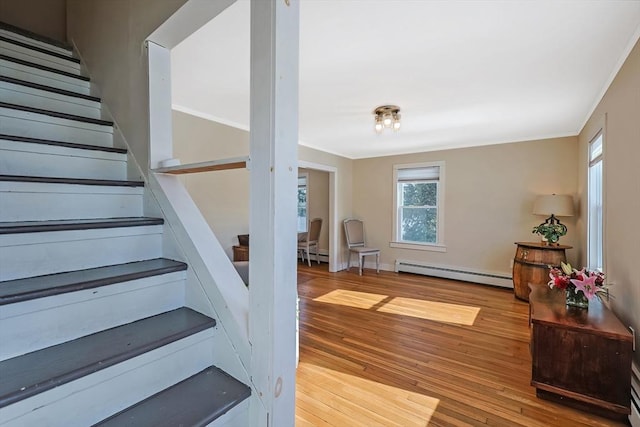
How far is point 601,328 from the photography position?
1.74m

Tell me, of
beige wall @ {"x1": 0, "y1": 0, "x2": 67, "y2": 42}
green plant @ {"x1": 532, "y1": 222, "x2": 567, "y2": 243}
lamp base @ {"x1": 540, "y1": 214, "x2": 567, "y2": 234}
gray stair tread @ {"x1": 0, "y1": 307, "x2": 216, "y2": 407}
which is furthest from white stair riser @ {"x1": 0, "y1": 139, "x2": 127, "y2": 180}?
lamp base @ {"x1": 540, "y1": 214, "x2": 567, "y2": 234}

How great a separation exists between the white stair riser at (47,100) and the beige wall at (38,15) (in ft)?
4.09

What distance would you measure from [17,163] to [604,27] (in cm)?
315

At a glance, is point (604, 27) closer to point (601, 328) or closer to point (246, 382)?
point (601, 328)

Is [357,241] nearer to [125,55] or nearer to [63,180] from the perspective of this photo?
[125,55]

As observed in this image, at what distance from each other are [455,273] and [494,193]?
141cm

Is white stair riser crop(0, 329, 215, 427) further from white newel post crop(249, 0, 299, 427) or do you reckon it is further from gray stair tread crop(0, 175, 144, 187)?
gray stair tread crop(0, 175, 144, 187)

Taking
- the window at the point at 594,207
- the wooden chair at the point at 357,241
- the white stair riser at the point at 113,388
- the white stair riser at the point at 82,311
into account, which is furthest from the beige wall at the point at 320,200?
the white stair riser at the point at 113,388

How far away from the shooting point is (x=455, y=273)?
4.82 m

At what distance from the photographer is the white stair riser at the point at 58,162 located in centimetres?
132

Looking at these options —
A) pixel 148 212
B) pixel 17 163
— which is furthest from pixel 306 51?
pixel 17 163

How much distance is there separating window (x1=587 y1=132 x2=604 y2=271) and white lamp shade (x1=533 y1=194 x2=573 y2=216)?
43cm

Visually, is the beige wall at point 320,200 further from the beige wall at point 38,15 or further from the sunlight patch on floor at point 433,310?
the beige wall at point 38,15

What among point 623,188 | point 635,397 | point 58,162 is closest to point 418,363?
point 635,397
